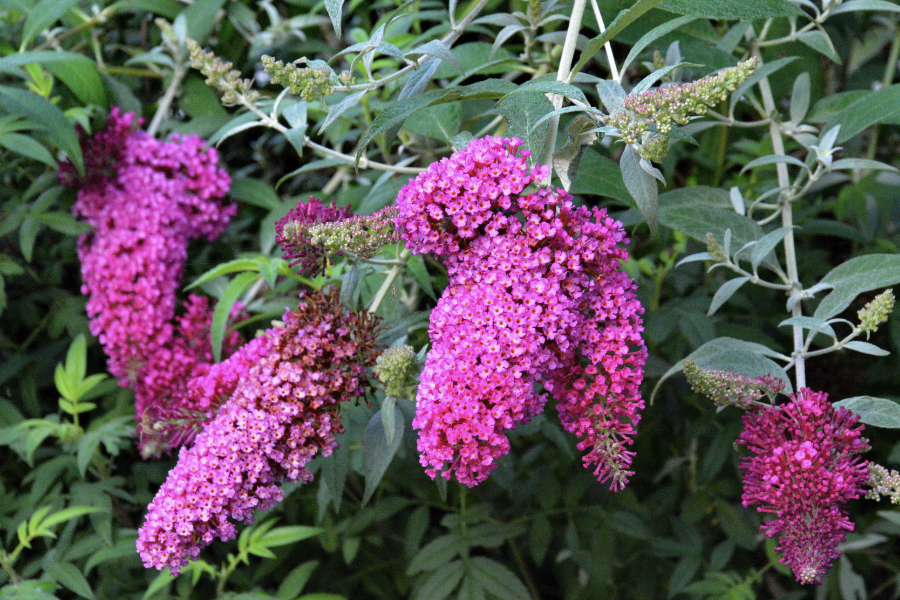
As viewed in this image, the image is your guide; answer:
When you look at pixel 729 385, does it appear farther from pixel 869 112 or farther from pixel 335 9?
pixel 335 9

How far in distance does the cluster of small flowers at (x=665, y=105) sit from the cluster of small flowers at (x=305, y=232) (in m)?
0.46

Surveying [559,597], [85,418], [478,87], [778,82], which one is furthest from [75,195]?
[559,597]

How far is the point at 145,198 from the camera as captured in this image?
6.42 feet

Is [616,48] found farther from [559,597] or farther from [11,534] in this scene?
[11,534]

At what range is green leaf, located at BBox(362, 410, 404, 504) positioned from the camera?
1281 millimetres

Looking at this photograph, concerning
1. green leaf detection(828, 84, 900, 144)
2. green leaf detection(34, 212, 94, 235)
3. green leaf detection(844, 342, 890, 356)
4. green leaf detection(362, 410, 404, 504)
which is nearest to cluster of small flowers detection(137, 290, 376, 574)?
green leaf detection(362, 410, 404, 504)

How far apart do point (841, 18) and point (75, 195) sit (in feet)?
7.04

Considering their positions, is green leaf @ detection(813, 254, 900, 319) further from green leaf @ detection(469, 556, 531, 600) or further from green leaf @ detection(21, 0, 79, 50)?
green leaf @ detection(21, 0, 79, 50)

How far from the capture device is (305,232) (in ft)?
3.97

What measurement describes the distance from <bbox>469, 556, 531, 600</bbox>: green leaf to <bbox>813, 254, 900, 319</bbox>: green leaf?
0.93 m

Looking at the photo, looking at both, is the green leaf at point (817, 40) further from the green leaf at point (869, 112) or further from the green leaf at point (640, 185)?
the green leaf at point (640, 185)

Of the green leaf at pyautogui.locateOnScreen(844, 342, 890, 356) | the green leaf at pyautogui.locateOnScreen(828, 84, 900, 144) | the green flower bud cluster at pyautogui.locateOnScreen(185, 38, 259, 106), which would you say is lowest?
the green leaf at pyautogui.locateOnScreen(844, 342, 890, 356)

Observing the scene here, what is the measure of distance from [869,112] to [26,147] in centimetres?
183

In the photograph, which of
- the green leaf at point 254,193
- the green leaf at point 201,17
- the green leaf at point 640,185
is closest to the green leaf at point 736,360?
the green leaf at point 640,185
